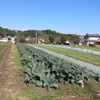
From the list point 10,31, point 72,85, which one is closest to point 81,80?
point 72,85

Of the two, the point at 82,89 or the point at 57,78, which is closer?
the point at 82,89

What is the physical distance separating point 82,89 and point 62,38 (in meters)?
105

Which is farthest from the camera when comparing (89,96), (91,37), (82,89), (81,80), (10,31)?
(10,31)

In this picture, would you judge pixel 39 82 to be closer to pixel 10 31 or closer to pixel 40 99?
pixel 40 99

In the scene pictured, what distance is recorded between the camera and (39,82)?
29.6 feet

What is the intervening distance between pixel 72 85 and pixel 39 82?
53.6 inches

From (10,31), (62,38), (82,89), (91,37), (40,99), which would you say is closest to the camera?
(40,99)

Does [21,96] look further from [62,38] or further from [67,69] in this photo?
[62,38]

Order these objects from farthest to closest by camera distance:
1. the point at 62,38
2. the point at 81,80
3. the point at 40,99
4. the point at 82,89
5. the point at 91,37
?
the point at 91,37
the point at 62,38
the point at 81,80
the point at 82,89
the point at 40,99

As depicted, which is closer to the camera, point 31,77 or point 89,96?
point 89,96

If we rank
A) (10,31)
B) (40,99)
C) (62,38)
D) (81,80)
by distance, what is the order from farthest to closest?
(10,31) < (62,38) < (81,80) < (40,99)

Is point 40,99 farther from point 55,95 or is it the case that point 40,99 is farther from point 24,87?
point 24,87

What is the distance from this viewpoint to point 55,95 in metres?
8.12

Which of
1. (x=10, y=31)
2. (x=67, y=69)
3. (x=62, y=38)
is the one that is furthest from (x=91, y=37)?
(x=67, y=69)
